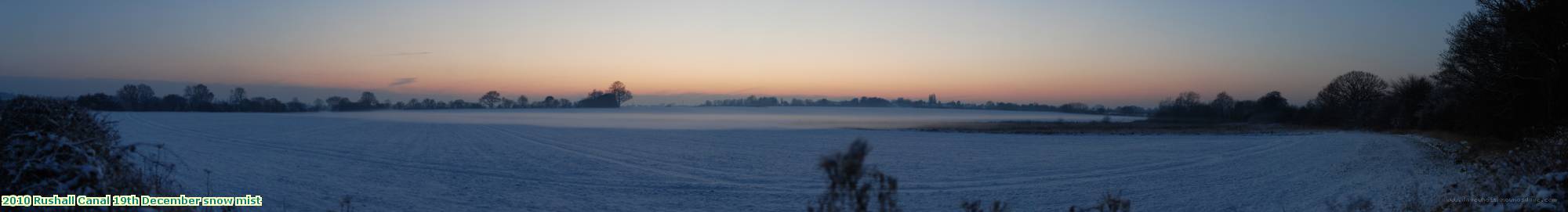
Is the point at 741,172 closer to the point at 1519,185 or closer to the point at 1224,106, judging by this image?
the point at 1519,185

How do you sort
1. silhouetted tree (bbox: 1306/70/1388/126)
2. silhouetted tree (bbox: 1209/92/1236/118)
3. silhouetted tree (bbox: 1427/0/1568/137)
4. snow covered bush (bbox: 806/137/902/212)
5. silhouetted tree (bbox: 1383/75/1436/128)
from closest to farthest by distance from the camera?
snow covered bush (bbox: 806/137/902/212), silhouetted tree (bbox: 1427/0/1568/137), silhouetted tree (bbox: 1383/75/1436/128), silhouetted tree (bbox: 1306/70/1388/126), silhouetted tree (bbox: 1209/92/1236/118)

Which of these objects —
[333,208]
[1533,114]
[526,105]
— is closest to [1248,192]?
[1533,114]

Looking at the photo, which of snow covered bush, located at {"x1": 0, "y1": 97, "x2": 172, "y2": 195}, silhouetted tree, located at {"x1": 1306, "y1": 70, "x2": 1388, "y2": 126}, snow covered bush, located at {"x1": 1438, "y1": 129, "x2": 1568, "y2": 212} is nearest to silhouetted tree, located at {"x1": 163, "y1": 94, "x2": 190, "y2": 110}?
snow covered bush, located at {"x1": 0, "y1": 97, "x2": 172, "y2": 195}

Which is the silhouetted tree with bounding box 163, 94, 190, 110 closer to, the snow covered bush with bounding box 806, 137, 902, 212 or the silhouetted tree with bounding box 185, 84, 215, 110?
the silhouetted tree with bounding box 185, 84, 215, 110

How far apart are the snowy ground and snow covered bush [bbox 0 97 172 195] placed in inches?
125

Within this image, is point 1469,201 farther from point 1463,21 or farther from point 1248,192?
point 1463,21

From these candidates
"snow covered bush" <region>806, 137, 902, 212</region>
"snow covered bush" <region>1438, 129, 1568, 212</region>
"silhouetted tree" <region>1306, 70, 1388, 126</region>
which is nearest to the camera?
"snow covered bush" <region>806, 137, 902, 212</region>

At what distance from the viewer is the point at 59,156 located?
5.78 metres

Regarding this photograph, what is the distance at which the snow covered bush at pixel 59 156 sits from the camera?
206 inches

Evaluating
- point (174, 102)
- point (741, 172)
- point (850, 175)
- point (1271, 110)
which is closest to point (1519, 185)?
point (850, 175)

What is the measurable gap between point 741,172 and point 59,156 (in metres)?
11.4

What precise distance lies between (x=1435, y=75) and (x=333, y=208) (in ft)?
116

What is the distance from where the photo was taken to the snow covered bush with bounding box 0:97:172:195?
206 inches

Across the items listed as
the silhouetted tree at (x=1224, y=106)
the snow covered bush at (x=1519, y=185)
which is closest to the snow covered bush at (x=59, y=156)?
the snow covered bush at (x=1519, y=185)
